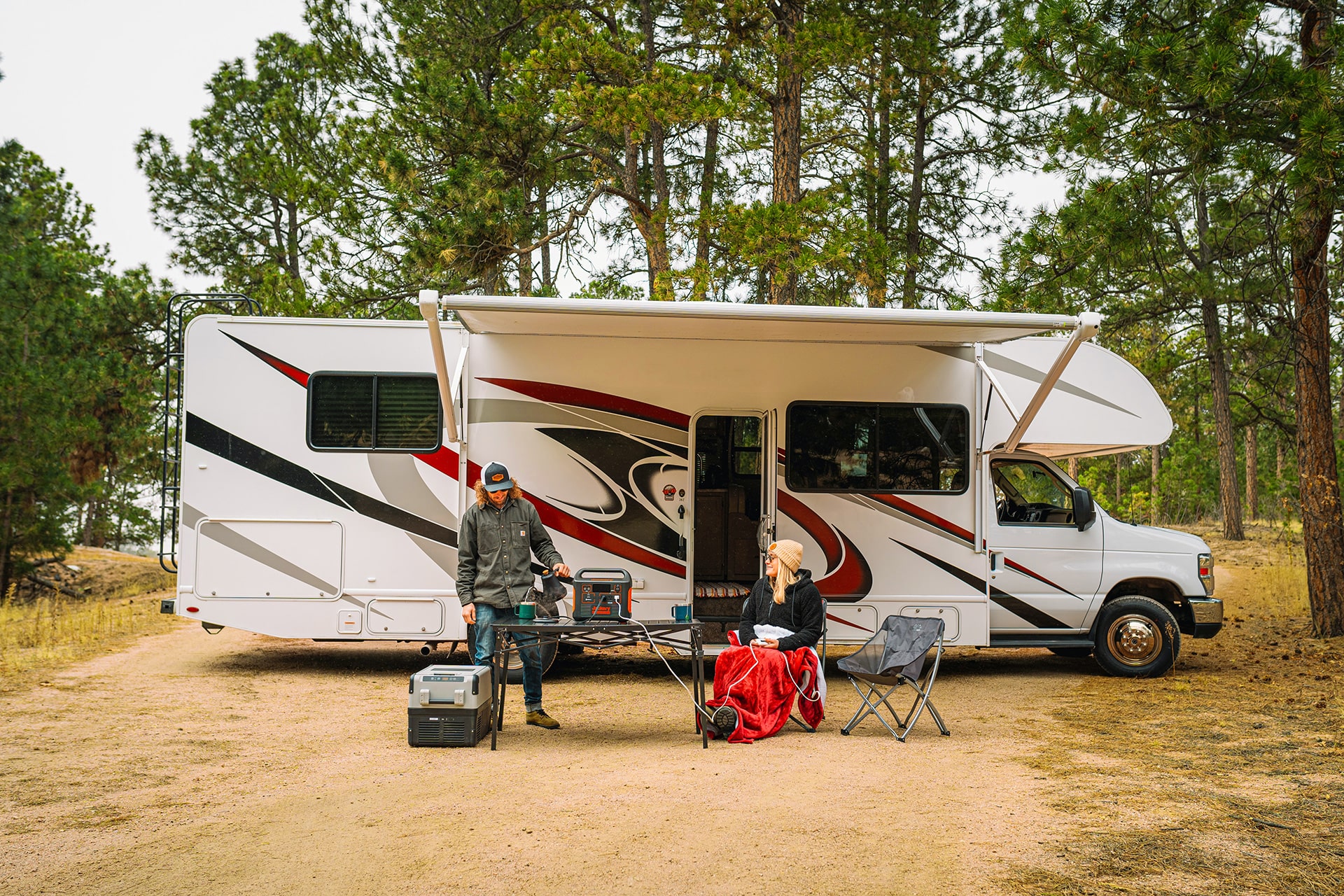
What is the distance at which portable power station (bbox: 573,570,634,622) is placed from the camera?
19.4 ft

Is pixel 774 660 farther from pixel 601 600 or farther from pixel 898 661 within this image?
pixel 601 600

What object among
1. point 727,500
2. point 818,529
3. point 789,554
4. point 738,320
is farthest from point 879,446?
point 789,554

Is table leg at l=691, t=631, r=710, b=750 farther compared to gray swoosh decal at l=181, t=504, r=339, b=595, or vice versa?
gray swoosh decal at l=181, t=504, r=339, b=595

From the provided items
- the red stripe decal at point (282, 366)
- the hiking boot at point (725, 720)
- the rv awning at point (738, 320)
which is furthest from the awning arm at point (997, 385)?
the red stripe decal at point (282, 366)

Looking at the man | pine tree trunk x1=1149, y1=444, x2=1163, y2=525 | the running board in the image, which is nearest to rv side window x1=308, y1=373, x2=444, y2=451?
the man

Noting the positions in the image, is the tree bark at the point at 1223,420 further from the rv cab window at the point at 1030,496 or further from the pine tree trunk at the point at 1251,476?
the rv cab window at the point at 1030,496

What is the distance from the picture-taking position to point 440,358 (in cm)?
715

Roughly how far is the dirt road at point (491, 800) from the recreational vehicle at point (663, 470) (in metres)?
0.86

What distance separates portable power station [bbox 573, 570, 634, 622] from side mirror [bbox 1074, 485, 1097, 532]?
3936 millimetres

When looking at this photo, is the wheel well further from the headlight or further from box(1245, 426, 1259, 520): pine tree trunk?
box(1245, 426, 1259, 520): pine tree trunk

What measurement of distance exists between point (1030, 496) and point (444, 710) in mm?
4844

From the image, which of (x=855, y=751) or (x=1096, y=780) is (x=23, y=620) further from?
(x=1096, y=780)

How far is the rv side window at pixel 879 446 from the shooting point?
806 cm

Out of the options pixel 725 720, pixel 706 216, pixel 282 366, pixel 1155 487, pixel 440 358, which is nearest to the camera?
pixel 725 720
